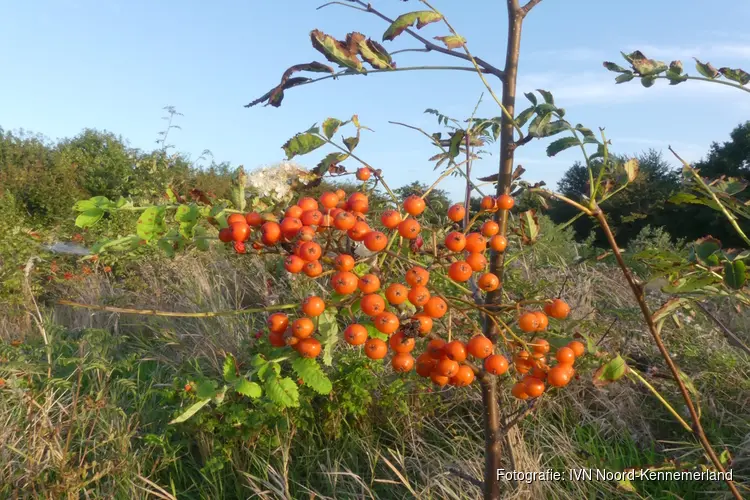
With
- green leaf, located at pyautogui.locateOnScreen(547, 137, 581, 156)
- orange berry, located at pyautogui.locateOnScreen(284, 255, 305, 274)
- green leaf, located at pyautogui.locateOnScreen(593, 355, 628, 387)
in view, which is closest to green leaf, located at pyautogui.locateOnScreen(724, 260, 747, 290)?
green leaf, located at pyautogui.locateOnScreen(593, 355, 628, 387)

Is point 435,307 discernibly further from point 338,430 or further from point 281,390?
point 338,430

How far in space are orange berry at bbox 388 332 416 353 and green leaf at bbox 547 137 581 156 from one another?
0.51m

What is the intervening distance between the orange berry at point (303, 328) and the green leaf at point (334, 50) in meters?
0.51

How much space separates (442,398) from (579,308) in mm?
1336

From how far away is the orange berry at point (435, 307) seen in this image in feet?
3.46

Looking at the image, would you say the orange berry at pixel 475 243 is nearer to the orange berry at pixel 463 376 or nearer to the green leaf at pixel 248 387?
the orange berry at pixel 463 376

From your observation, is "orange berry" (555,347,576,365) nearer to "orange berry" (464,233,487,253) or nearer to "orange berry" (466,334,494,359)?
"orange berry" (466,334,494,359)

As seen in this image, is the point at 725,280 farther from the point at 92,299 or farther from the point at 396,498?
the point at 92,299

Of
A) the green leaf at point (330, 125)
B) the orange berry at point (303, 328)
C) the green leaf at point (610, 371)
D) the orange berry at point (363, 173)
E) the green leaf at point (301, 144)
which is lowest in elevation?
the green leaf at point (610, 371)

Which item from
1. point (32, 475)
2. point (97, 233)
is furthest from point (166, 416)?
point (97, 233)

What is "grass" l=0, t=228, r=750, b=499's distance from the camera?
2.44 meters

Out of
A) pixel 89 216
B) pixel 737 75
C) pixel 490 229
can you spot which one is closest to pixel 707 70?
pixel 737 75

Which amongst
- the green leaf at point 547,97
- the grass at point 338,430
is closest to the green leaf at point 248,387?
the green leaf at point 547,97

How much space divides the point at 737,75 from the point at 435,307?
79cm
